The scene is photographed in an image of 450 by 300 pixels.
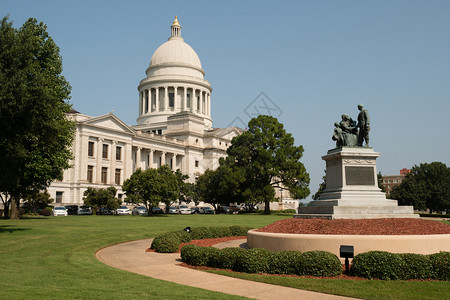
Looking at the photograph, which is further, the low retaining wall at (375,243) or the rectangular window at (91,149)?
the rectangular window at (91,149)

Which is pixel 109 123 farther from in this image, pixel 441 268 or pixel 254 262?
pixel 441 268

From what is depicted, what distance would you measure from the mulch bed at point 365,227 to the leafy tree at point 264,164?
44499mm

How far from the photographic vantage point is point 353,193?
18.0 metres

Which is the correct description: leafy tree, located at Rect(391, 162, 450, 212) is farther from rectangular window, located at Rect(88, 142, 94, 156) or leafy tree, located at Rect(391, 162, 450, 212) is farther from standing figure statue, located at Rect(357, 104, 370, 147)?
standing figure statue, located at Rect(357, 104, 370, 147)

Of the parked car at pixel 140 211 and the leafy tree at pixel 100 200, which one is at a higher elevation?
the leafy tree at pixel 100 200

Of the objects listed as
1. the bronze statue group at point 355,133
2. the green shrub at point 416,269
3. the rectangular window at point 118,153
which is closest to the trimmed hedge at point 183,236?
the bronze statue group at point 355,133

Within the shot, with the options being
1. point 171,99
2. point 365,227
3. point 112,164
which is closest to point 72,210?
point 112,164

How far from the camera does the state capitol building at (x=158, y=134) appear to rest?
238 ft

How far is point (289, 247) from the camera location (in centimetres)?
1447

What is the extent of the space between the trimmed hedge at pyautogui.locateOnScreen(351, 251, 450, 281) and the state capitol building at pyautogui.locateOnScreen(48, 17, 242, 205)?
63977mm

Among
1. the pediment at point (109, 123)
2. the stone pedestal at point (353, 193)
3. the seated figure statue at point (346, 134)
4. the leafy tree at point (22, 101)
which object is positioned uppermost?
the pediment at point (109, 123)

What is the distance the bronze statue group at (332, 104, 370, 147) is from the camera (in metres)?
19.6

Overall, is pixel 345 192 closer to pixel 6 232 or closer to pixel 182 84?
pixel 6 232

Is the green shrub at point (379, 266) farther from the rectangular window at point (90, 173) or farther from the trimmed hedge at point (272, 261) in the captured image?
the rectangular window at point (90, 173)
